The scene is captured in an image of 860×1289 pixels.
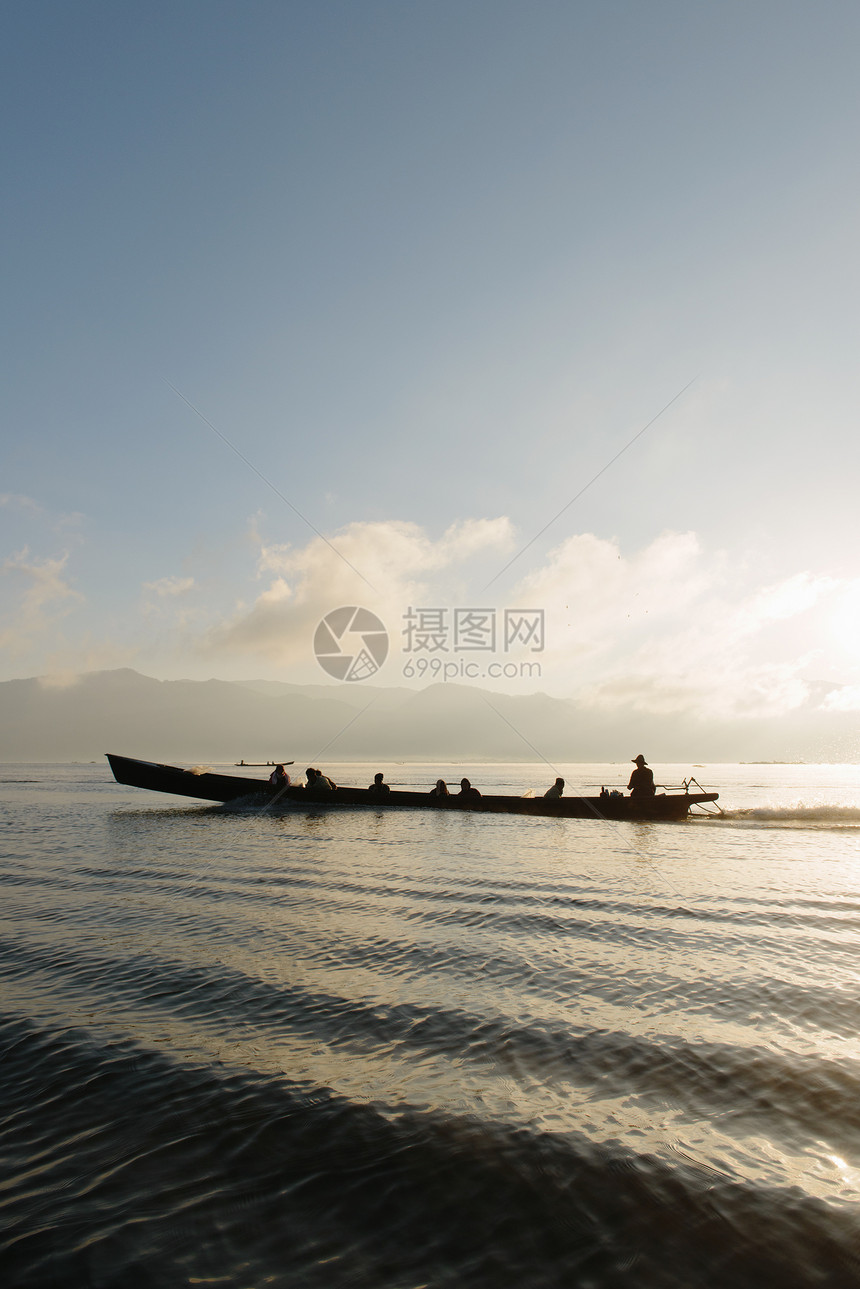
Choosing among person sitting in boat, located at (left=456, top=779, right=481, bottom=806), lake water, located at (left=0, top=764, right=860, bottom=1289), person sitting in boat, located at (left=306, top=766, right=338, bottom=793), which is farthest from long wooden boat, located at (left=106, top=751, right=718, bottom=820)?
lake water, located at (left=0, top=764, right=860, bottom=1289)

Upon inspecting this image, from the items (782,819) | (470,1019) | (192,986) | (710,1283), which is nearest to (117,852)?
(192,986)

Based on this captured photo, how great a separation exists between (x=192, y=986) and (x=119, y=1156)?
3609 mm

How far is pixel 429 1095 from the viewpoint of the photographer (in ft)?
18.6

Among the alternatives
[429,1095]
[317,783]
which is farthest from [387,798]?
[429,1095]

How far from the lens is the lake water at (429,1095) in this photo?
3953 mm

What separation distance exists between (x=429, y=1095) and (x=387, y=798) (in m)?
30.9

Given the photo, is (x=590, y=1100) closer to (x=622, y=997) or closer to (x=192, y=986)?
(x=622, y=997)

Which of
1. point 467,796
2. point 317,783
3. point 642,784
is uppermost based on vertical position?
point 642,784

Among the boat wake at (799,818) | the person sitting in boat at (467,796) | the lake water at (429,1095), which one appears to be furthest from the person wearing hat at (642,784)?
the lake water at (429,1095)

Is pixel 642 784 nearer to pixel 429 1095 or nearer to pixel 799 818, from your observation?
pixel 799 818

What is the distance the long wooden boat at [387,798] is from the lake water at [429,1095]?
767 inches

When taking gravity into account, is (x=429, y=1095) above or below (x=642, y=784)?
below

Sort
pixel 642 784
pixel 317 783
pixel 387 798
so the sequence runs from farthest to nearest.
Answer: pixel 317 783
pixel 387 798
pixel 642 784

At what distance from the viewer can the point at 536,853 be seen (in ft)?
68.4
